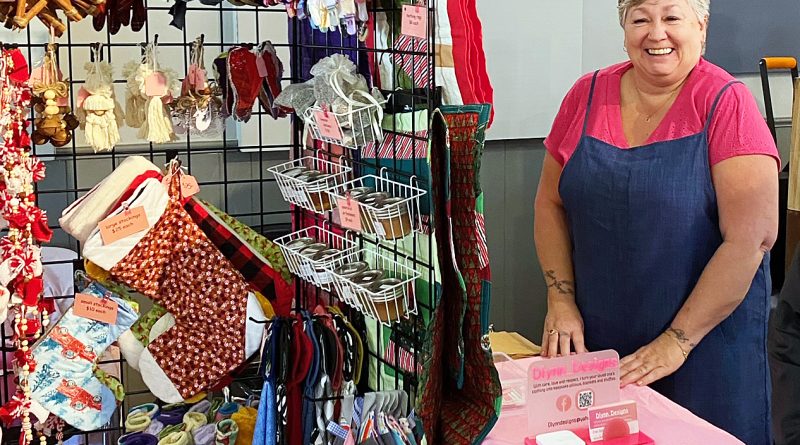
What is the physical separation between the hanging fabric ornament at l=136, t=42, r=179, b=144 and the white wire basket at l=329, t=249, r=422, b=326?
53 centimetres

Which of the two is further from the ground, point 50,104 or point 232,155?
point 50,104

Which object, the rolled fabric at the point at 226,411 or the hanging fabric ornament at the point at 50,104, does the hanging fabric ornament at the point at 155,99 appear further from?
the rolled fabric at the point at 226,411

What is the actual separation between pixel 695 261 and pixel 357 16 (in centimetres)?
104

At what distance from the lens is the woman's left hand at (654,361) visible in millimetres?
2270

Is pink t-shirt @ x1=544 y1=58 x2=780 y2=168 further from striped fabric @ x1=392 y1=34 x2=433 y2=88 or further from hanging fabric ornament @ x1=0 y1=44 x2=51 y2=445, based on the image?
hanging fabric ornament @ x1=0 y1=44 x2=51 y2=445

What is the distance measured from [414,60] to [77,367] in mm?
963

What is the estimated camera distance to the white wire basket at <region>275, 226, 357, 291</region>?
6.70 ft

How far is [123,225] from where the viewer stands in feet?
6.77

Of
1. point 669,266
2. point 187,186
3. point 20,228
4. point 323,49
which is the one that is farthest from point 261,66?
point 669,266

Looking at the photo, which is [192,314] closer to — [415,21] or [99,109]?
[99,109]

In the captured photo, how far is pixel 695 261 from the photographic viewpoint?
2.36 m

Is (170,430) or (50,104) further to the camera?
(170,430)

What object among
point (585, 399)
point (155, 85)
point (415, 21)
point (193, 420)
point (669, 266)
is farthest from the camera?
point (669, 266)

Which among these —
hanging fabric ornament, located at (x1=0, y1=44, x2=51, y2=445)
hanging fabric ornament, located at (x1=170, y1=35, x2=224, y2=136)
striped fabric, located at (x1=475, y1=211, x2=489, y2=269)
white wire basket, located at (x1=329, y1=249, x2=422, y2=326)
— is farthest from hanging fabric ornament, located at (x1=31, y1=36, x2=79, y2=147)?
striped fabric, located at (x1=475, y1=211, x2=489, y2=269)
